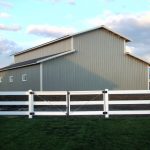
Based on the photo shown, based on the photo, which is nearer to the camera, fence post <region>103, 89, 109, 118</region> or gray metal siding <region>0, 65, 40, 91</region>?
fence post <region>103, 89, 109, 118</region>

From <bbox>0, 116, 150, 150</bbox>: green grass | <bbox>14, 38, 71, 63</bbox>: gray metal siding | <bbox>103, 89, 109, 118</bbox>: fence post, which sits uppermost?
<bbox>14, 38, 71, 63</bbox>: gray metal siding

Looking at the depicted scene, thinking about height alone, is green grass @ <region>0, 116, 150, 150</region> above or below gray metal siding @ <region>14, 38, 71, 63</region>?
below

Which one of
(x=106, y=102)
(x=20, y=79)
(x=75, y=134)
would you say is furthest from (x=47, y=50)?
(x=75, y=134)

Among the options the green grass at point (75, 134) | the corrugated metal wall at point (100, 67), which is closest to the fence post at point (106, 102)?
the green grass at point (75, 134)

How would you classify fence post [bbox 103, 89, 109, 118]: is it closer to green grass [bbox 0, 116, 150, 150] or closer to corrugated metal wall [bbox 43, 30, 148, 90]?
green grass [bbox 0, 116, 150, 150]

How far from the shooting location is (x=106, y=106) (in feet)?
50.0

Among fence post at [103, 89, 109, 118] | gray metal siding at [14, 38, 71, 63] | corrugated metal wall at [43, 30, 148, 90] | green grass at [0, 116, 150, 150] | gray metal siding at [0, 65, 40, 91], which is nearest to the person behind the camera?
green grass at [0, 116, 150, 150]

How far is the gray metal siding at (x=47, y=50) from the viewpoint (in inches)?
1453

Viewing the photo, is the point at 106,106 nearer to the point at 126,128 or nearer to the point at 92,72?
the point at 126,128

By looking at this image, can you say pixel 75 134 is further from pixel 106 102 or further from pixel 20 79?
pixel 20 79

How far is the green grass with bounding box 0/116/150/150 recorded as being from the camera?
32.4 ft

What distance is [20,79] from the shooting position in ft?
127

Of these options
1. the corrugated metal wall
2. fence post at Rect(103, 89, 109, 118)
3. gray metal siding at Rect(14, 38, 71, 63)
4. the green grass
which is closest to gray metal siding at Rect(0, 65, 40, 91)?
the corrugated metal wall

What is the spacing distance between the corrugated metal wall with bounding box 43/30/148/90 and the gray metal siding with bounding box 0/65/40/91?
2.04 meters
